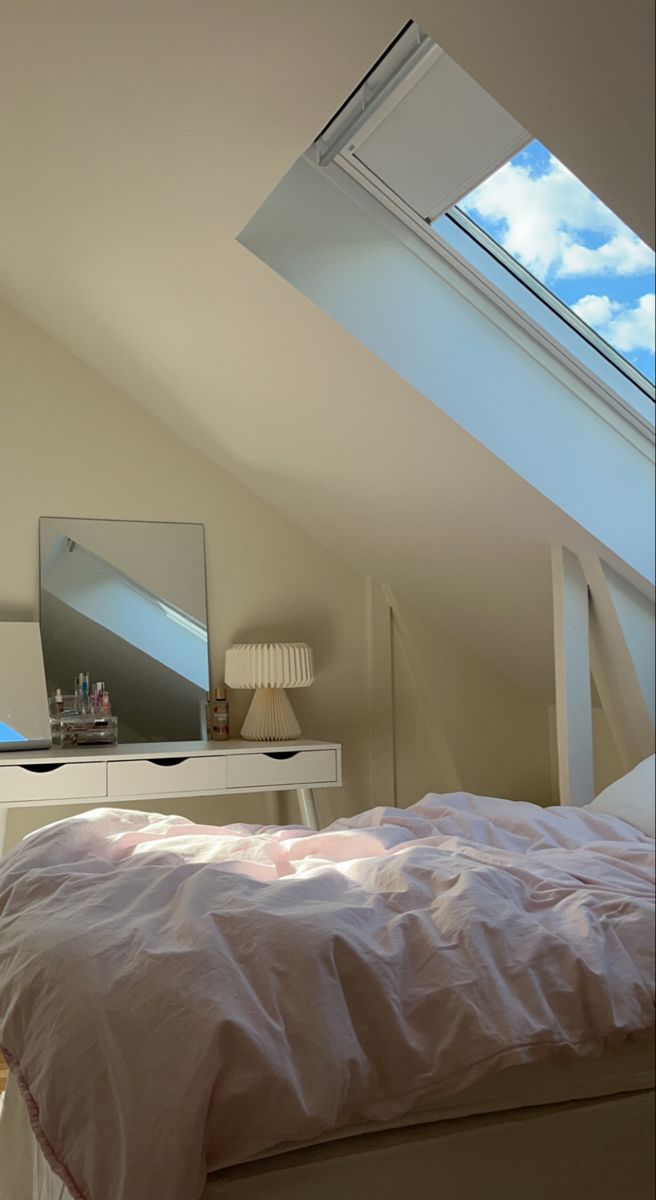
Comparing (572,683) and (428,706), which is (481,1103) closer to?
(572,683)

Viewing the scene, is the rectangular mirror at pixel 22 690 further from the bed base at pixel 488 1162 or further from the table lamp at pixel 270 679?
the bed base at pixel 488 1162

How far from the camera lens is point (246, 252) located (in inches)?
79.7

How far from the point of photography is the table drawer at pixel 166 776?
8.82 ft

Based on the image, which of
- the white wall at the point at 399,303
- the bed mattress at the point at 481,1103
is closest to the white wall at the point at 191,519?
the white wall at the point at 399,303

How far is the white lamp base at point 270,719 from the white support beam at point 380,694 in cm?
26

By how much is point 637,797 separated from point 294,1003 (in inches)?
20.3

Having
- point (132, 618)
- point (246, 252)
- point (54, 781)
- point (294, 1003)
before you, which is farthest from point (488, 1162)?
point (132, 618)

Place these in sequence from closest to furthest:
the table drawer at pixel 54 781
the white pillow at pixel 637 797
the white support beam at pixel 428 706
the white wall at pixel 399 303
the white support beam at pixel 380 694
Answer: the white pillow at pixel 637 797, the white wall at pixel 399 303, the white support beam at pixel 428 706, the table drawer at pixel 54 781, the white support beam at pixel 380 694

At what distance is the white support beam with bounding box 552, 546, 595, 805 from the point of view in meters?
0.58

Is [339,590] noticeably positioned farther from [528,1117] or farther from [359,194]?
[528,1117]

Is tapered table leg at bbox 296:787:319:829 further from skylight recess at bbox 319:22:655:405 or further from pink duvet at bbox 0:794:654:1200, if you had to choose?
pink duvet at bbox 0:794:654:1200

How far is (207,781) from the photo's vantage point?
2766 millimetres

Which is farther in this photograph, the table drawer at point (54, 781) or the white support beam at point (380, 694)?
the white support beam at point (380, 694)

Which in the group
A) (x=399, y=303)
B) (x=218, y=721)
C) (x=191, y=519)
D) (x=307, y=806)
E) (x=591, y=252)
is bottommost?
(x=307, y=806)
